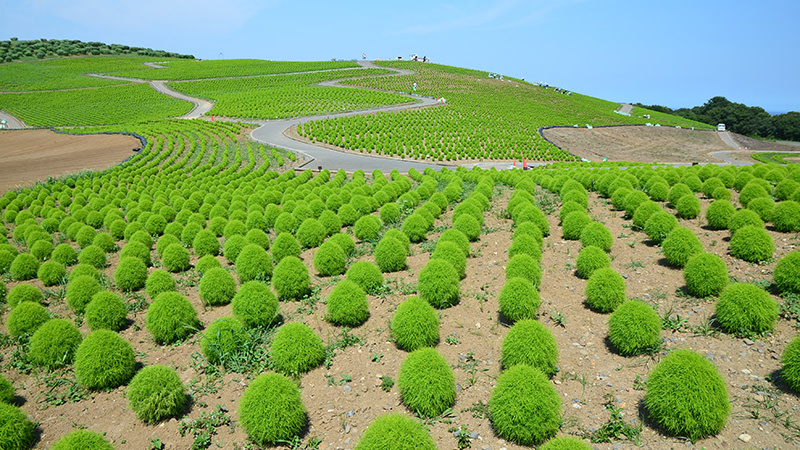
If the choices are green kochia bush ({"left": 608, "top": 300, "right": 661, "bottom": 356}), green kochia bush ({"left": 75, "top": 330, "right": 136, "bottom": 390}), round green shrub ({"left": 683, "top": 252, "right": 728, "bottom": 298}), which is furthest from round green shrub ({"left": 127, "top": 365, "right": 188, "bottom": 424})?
round green shrub ({"left": 683, "top": 252, "right": 728, "bottom": 298})

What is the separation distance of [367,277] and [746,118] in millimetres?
124762

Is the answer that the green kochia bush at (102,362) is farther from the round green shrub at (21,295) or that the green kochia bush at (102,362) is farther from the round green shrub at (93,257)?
the round green shrub at (93,257)

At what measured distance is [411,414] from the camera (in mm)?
6703

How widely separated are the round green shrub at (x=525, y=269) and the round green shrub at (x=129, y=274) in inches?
421

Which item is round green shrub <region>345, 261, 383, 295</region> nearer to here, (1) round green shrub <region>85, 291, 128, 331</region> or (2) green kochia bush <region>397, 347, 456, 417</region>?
(2) green kochia bush <region>397, 347, 456, 417</region>

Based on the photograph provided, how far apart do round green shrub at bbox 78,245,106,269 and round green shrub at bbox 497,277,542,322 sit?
13792 millimetres

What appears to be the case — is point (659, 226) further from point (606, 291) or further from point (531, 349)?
point (531, 349)

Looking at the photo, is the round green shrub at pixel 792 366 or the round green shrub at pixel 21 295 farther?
the round green shrub at pixel 21 295

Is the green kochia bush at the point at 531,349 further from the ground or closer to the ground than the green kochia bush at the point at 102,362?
further from the ground

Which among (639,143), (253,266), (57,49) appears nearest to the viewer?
(253,266)

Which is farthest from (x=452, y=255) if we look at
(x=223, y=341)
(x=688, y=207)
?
(x=688, y=207)

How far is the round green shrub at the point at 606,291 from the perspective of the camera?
30.0 feet

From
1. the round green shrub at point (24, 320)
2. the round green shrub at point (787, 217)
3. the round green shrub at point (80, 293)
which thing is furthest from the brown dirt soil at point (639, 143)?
the round green shrub at point (24, 320)

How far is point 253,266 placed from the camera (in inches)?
464
